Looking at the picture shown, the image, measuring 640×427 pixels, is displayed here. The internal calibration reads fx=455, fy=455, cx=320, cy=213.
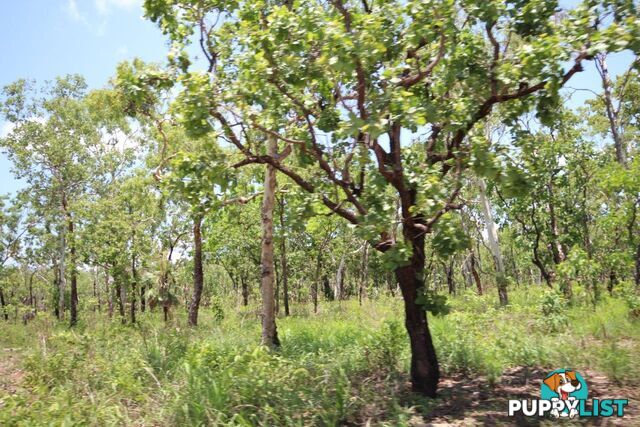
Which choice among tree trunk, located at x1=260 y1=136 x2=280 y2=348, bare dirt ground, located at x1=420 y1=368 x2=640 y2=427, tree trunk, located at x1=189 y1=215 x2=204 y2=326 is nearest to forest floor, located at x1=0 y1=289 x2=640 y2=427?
bare dirt ground, located at x1=420 y1=368 x2=640 y2=427

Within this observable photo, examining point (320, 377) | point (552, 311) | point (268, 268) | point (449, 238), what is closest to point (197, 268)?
point (268, 268)

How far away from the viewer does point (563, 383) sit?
6207 millimetres

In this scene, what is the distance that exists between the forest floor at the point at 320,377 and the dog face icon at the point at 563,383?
212mm

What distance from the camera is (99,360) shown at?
783 centimetres

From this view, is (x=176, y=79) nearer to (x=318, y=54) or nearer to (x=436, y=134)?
(x=318, y=54)

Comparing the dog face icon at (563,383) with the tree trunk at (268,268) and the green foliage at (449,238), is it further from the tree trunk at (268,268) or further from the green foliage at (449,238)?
the tree trunk at (268,268)

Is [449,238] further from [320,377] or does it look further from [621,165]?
[621,165]

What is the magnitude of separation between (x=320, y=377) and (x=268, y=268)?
3817 mm

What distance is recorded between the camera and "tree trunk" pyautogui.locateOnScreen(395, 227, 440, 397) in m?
6.27

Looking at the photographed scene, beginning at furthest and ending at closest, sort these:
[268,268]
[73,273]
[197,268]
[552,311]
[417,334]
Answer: [73,273] → [197,268] → [268,268] → [552,311] → [417,334]

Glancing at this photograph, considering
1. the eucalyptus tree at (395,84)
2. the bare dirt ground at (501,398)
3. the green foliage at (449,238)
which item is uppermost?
the eucalyptus tree at (395,84)

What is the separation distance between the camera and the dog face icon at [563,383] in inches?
237

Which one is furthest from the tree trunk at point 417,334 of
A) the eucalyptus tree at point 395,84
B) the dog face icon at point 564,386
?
the dog face icon at point 564,386

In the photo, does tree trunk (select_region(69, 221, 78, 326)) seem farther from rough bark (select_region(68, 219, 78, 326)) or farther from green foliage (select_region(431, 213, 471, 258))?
green foliage (select_region(431, 213, 471, 258))
